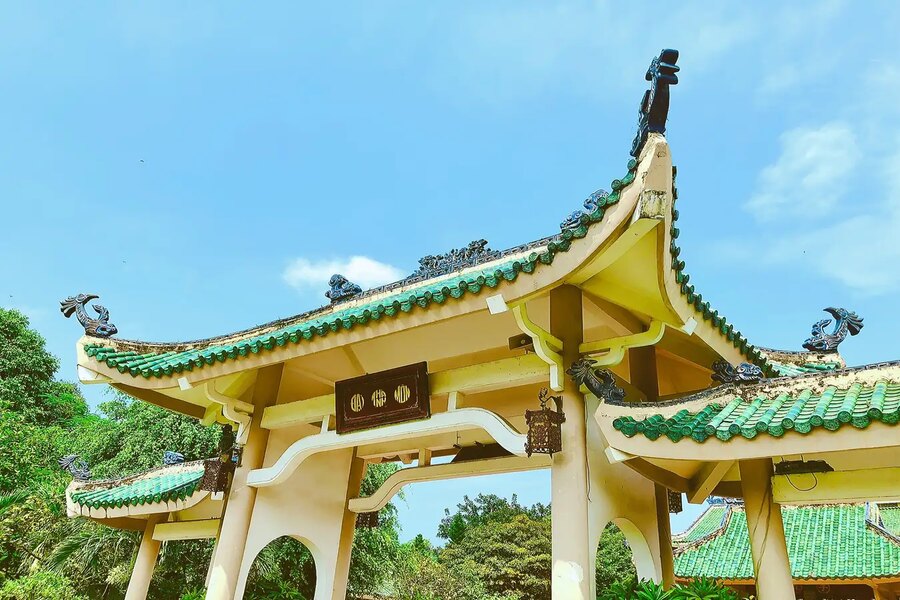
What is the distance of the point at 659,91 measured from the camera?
4.57m

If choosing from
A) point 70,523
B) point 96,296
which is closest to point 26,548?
point 70,523

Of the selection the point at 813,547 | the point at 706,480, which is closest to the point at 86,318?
the point at 706,480

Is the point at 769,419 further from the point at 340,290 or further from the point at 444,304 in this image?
the point at 340,290

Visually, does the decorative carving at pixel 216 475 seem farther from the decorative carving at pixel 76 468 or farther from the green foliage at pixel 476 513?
the green foliage at pixel 476 513

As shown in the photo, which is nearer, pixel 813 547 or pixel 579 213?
pixel 579 213

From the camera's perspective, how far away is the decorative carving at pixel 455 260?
866cm

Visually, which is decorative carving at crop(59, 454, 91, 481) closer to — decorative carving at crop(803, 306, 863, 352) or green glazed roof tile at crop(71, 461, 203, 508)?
green glazed roof tile at crop(71, 461, 203, 508)

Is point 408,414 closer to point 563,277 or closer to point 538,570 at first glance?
point 563,277

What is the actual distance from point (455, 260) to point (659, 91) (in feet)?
15.4

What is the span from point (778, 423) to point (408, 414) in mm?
3208

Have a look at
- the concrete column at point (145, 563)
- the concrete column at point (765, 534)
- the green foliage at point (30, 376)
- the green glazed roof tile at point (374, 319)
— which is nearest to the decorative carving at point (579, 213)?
the green glazed roof tile at point (374, 319)

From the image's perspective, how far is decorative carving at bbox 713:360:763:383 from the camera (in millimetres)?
5250

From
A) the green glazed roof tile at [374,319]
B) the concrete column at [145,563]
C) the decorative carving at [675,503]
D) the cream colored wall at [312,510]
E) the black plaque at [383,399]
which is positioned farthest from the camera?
the concrete column at [145,563]

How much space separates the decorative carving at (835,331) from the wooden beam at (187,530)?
26.1 ft
